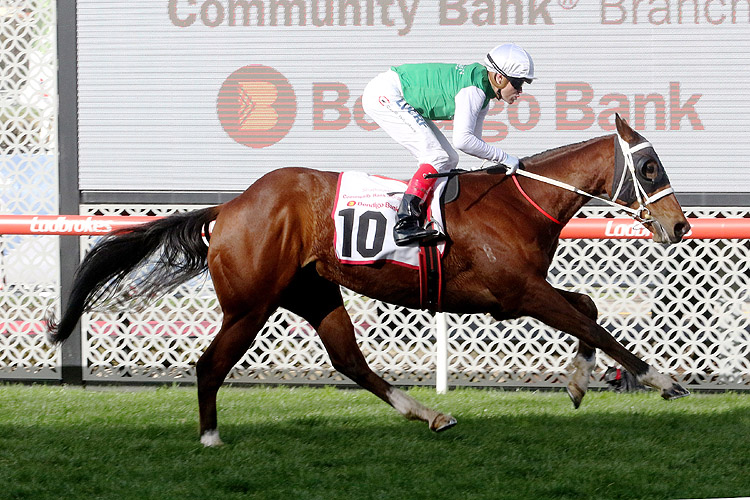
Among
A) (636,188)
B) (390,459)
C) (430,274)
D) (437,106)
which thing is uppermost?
(437,106)

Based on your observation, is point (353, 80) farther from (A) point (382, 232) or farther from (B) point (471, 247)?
(B) point (471, 247)

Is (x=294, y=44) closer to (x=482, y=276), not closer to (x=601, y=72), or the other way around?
(x=601, y=72)

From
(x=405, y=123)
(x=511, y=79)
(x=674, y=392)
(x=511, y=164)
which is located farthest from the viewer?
(x=405, y=123)

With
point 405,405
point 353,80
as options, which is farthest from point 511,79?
point 353,80

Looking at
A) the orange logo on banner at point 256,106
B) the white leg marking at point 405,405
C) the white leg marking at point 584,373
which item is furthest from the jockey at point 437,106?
the orange logo on banner at point 256,106

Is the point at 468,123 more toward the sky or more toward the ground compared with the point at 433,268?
more toward the sky

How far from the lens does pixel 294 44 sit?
7.09m

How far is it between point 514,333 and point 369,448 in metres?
2.05

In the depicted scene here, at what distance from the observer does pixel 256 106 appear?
711cm

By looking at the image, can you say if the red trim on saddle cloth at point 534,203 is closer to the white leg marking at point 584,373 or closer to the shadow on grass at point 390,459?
the white leg marking at point 584,373

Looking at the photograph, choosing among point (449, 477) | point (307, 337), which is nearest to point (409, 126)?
point (449, 477)

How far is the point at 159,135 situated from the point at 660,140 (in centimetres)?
359

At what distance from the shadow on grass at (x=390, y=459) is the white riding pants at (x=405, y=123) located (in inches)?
56.0

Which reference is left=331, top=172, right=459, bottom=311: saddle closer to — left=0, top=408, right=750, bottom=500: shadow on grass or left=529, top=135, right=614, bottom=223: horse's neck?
left=529, top=135, right=614, bottom=223: horse's neck
